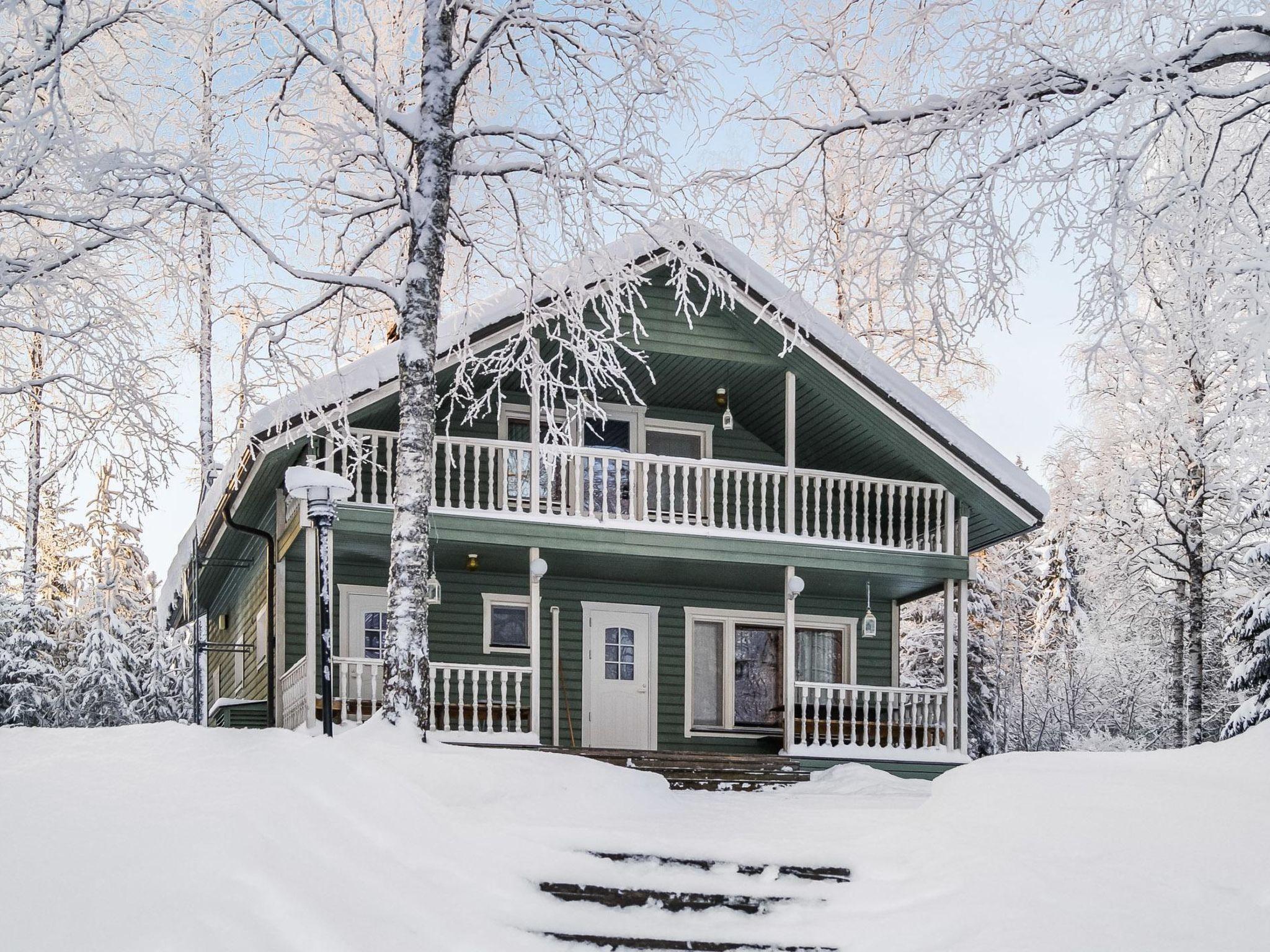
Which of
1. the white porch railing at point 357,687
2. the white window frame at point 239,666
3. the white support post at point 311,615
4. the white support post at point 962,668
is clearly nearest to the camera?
the white support post at point 311,615

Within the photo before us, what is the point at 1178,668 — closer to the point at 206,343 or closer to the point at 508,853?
the point at 206,343

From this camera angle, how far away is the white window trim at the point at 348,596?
581 inches

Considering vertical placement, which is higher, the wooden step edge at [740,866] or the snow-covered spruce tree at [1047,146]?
the snow-covered spruce tree at [1047,146]

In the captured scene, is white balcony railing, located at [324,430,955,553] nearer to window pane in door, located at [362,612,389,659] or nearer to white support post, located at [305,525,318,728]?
white support post, located at [305,525,318,728]

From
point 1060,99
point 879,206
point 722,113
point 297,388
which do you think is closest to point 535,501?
point 297,388

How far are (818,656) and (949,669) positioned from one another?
86.8 inches

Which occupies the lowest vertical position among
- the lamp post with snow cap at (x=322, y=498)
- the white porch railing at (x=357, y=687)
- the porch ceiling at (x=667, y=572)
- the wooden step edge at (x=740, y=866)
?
the wooden step edge at (x=740, y=866)

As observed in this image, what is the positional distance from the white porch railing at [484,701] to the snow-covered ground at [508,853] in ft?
14.4

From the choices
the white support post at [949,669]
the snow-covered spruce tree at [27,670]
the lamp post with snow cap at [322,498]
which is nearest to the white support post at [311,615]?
the lamp post with snow cap at [322,498]

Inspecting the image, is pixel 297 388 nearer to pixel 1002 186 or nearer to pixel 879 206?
pixel 879 206

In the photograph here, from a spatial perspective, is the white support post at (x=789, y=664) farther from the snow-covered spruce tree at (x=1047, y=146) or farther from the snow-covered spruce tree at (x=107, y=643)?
the snow-covered spruce tree at (x=107, y=643)

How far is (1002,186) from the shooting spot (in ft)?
26.7

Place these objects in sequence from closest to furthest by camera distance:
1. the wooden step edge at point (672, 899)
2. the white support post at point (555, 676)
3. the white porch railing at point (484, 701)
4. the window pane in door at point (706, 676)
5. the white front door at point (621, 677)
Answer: the wooden step edge at point (672, 899), the white porch railing at point (484, 701), the white support post at point (555, 676), the white front door at point (621, 677), the window pane in door at point (706, 676)

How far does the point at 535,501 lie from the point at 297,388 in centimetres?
407
